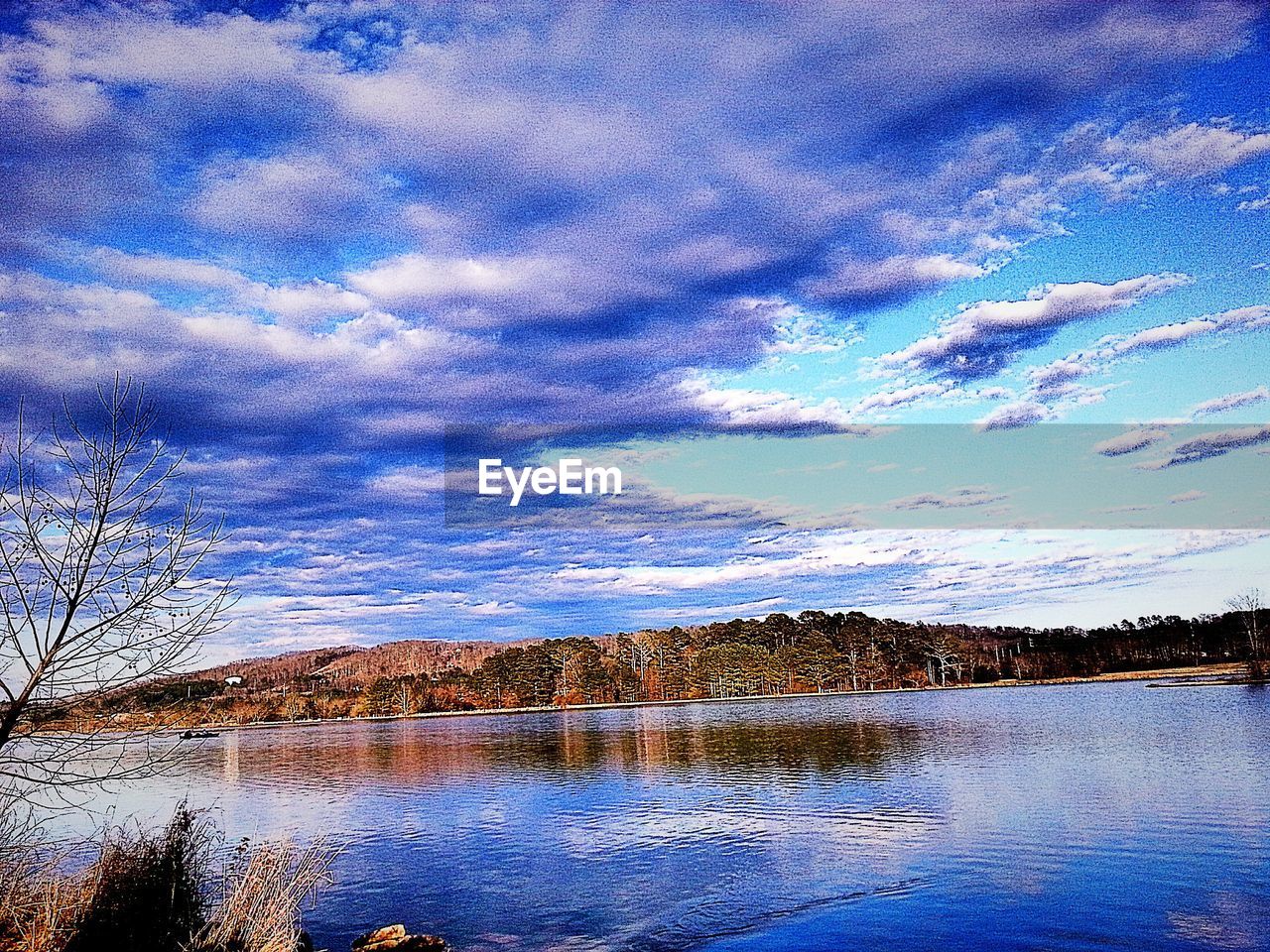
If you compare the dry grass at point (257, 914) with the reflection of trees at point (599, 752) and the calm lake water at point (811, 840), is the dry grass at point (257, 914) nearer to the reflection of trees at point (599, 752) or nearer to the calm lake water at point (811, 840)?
the calm lake water at point (811, 840)

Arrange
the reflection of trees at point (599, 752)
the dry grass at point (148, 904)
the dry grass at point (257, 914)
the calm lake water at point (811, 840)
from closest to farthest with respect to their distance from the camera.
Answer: the dry grass at point (148, 904) < the dry grass at point (257, 914) < the calm lake water at point (811, 840) < the reflection of trees at point (599, 752)

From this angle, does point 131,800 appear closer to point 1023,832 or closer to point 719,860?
point 719,860

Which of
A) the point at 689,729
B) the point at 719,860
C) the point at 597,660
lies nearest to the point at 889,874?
the point at 719,860

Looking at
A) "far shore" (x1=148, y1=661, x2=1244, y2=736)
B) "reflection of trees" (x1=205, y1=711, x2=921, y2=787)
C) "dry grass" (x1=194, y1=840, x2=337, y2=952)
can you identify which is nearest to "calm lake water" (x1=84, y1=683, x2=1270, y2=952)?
"reflection of trees" (x1=205, y1=711, x2=921, y2=787)

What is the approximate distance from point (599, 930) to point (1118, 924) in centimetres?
1120

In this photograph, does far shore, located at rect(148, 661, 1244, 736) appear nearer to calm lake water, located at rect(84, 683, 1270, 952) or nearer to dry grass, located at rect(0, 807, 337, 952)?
calm lake water, located at rect(84, 683, 1270, 952)

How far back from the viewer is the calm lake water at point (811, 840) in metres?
21.1

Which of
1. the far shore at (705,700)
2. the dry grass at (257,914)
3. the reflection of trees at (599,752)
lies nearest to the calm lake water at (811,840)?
the reflection of trees at (599,752)

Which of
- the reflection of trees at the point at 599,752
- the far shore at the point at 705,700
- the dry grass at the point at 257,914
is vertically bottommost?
the far shore at the point at 705,700

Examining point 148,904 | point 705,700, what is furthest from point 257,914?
point 705,700

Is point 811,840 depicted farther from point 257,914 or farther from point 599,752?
point 599,752

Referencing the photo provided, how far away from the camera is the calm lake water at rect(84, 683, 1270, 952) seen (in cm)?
2112

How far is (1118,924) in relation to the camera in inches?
791

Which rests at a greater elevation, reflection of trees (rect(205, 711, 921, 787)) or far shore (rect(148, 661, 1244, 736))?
reflection of trees (rect(205, 711, 921, 787))
